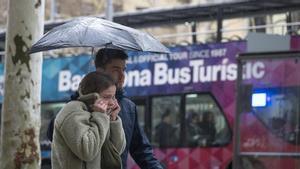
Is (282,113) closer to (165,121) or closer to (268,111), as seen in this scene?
(268,111)

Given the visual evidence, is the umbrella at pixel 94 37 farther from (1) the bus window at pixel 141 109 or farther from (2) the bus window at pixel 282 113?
(1) the bus window at pixel 141 109

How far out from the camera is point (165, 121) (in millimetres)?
14172

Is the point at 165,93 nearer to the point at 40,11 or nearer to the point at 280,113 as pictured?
the point at 280,113

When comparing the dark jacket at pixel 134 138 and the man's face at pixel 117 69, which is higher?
the man's face at pixel 117 69

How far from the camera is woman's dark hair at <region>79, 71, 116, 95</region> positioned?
13.5 feet

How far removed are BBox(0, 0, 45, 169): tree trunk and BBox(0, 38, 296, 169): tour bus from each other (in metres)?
6.03

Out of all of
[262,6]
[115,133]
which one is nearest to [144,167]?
[115,133]

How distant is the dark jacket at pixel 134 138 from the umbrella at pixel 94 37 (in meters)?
0.33

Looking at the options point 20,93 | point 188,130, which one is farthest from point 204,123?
point 20,93

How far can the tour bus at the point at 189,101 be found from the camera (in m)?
13.2

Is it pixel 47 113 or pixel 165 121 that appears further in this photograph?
pixel 47 113

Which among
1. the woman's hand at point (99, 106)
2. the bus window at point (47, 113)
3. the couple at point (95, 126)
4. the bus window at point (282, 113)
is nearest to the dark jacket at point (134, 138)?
the couple at point (95, 126)

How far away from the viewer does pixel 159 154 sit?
1404 centimetres

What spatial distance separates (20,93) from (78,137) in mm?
2944
